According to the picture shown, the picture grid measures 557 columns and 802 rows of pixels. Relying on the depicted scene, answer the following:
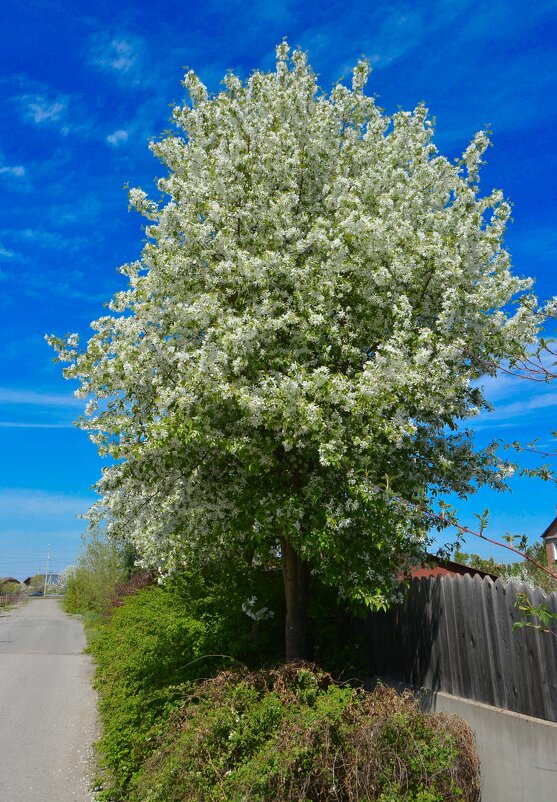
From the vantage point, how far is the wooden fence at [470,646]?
7312mm

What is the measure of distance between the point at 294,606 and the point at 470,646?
3.67 meters

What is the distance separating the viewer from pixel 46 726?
40.7ft

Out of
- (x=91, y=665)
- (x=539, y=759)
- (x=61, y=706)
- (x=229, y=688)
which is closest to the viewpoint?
(x=539, y=759)

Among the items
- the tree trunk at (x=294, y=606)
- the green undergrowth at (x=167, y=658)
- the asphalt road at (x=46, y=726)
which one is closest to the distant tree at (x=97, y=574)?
the asphalt road at (x=46, y=726)

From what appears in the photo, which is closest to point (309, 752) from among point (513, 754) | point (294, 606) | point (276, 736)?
point (276, 736)

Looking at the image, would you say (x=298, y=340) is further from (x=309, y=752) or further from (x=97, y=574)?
(x=97, y=574)

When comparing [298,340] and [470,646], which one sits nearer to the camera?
[470,646]

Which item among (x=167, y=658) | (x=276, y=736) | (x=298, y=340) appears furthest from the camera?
(x=167, y=658)

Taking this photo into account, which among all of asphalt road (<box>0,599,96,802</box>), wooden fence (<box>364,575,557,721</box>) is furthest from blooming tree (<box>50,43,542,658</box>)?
asphalt road (<box>0,599,96,802</box>)

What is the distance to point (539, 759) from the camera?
7.00 m

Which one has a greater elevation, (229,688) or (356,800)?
(229,688)

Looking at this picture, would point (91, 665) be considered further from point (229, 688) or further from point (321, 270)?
point (321, 270)

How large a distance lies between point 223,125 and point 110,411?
594 centimetres

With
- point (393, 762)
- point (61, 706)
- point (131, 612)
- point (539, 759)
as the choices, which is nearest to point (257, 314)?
point (393, 762)
